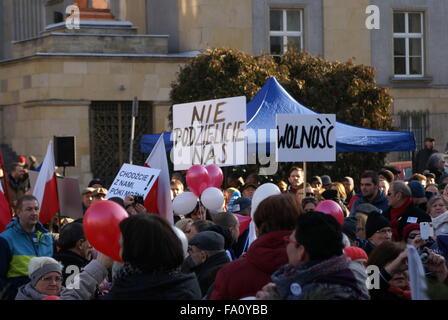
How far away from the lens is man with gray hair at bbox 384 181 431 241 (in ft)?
35.1

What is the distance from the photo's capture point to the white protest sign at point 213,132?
35.4 feet

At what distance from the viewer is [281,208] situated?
6.45m

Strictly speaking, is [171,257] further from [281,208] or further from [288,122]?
[288,122]

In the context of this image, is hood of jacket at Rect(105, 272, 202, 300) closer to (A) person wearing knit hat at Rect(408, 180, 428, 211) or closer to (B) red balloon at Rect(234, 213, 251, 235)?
(B) red balloon at Rect(234, 213, 251, 235)

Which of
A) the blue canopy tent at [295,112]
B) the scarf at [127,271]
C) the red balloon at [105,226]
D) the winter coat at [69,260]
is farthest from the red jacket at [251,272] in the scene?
the blue canopy tent at [295,112]

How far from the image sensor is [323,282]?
17.6 feet

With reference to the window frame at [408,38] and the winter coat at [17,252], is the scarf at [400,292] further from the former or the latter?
the window frame at [408,38]

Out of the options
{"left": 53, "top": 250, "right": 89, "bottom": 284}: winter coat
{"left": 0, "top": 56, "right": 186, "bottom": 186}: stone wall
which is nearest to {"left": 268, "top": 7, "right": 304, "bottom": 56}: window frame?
{"left": 0, "top": 56, "right": 186, "bottom": 186}: stone wall

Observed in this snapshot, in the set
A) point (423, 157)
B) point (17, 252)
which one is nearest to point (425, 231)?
point (17, 252)

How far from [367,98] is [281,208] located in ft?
62.8

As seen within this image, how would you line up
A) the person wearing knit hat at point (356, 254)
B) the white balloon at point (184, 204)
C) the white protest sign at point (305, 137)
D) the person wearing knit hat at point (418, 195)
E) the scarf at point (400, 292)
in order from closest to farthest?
the scarf at point (400, 292), the person wearing knit hat at point (356, 254), the white balloon at point (184, 204), the white protest sign at point (305, 137), the person wearing knit hat at point (418, 195)

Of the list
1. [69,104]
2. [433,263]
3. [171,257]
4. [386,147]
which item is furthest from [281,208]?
[69,104]

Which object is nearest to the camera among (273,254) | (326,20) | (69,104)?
(273,254)

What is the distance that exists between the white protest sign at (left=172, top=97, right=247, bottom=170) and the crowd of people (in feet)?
1.92
